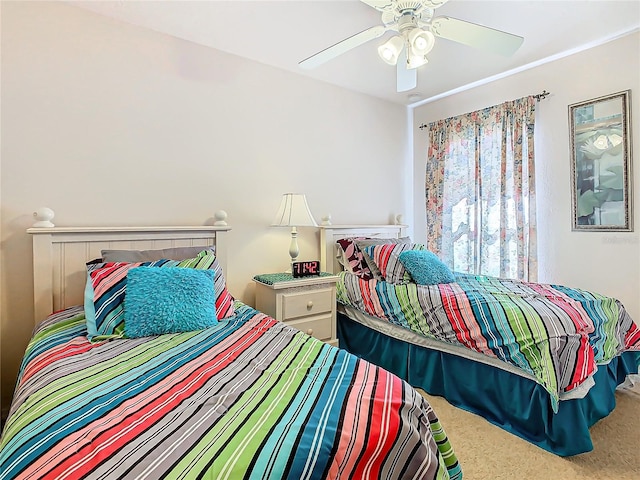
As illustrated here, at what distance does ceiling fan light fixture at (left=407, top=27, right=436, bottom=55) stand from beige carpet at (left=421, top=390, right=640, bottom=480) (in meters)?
2.05

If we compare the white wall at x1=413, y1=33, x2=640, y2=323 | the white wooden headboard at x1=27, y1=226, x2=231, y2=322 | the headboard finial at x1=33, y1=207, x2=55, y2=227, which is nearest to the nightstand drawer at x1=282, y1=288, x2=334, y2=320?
the white wooden headboard at x1=27, y1=226, x2=231, y2=322

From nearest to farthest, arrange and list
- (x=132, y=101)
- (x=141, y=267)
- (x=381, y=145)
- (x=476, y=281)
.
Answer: (x=141, y=267) < (x=132, y=101) < (x=476, y=281) < (x=381, y=145)

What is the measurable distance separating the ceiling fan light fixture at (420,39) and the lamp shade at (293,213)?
136 centimetres

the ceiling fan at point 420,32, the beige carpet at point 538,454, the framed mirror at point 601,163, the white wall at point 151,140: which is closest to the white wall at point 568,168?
the framed mirror at point 601,163

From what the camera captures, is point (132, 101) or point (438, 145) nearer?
point (132, 101)

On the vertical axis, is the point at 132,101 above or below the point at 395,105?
below

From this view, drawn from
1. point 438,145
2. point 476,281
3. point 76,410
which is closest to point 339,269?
point 476,281

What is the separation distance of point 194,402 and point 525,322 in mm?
1668

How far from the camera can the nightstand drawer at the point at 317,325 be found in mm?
2536

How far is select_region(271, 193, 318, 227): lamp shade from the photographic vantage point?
2654mm

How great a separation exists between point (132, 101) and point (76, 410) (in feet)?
6.63

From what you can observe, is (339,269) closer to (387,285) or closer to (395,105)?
(387,285)

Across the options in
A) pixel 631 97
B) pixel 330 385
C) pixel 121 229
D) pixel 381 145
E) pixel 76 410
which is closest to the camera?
pixel 76 410

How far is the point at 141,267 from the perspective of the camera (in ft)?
5.68
